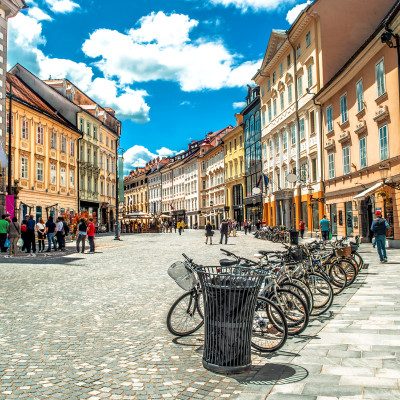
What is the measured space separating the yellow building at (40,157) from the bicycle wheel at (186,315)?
88.0ft

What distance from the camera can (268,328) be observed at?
227 inches

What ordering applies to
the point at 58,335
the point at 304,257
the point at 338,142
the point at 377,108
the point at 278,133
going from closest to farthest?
1. the point at 58,335
2. the point at 304,257
3. the point at 377,108
4. the point at 338,142
5. the point at 278,133

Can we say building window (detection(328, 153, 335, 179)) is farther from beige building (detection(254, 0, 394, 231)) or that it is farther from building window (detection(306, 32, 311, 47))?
building window (detection(306, 32, 311, 47))

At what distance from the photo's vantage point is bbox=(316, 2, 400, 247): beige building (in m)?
20.7

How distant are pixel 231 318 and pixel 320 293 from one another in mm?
3340

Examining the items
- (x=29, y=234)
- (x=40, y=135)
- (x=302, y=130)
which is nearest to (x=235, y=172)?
(x=302, y=130)

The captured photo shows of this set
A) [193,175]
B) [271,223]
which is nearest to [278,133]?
[271,223]

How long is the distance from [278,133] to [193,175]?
142 feet

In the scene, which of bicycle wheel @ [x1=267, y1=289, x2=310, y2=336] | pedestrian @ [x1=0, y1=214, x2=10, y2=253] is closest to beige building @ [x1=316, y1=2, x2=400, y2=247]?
bicycle wheel @ [x1=267, y1=289, x2=310, y2=336]

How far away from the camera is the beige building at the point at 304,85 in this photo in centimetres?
3225

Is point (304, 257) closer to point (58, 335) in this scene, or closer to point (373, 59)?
point (58, 335)

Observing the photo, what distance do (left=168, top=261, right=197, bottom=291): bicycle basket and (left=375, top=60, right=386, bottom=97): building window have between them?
741 inches

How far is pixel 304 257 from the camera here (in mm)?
8734

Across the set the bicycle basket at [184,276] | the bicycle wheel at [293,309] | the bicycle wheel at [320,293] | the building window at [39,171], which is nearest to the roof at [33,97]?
the building window at [39,171]
